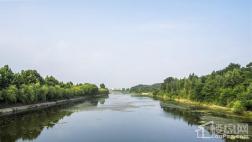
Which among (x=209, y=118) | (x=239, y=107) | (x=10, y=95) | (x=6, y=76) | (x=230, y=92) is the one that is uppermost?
(x=6, y=76)

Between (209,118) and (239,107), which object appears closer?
(209,118)

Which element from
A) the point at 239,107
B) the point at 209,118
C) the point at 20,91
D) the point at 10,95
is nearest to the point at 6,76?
the point at 20,91

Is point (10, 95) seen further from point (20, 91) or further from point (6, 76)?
point (6, 76)

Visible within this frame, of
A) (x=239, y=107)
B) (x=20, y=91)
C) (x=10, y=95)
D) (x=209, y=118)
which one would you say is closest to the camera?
(x=209, y=118)

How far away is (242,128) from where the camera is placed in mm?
37594

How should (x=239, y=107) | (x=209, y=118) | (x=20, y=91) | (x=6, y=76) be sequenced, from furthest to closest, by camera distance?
(x=6, y=76)
(x=20, y=91)
(x=239, y=107)
(x=209, y=118)

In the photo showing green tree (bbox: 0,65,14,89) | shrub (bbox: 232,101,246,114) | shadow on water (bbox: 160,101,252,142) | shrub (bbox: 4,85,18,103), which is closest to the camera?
shadow on water (bbox: 160,101,252,142)

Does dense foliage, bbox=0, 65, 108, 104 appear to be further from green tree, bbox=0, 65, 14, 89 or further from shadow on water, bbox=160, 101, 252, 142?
shadow on water, bbox=160, 101, 252, 142

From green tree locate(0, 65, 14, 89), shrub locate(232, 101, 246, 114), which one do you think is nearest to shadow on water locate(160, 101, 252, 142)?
shrub locate(232, 101, 246, 114)

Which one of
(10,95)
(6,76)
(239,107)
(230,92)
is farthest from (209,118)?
(6,76)

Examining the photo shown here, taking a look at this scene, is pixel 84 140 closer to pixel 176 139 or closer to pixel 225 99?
pixel 176 139

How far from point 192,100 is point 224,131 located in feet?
189

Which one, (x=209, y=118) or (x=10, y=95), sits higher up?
(x=10, y=95)

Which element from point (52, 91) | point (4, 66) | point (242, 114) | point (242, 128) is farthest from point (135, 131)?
point (52, 91)
